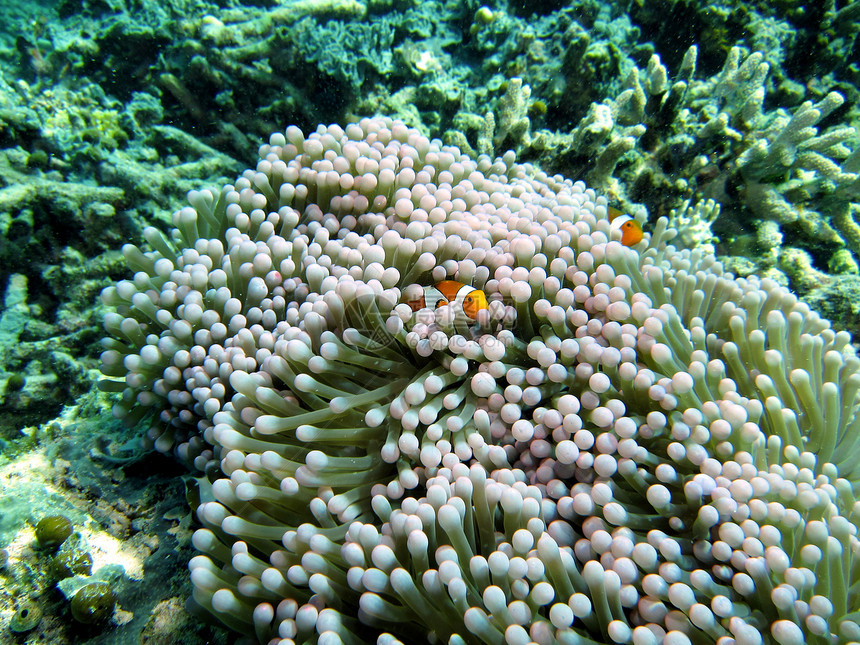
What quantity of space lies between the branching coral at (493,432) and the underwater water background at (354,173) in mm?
28

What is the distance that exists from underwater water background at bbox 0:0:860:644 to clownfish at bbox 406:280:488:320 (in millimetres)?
156

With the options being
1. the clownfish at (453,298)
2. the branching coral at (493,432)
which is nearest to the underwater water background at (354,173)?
the branching coral at (493,432)

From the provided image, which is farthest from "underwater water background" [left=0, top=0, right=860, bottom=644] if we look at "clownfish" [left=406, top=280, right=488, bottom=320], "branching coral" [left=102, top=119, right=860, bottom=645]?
"clownfish" [left=406, top=280, right=488, bottom=320]

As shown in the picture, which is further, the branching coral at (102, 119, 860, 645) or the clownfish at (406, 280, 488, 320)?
the clownfish at (406, 280, 488, 320)

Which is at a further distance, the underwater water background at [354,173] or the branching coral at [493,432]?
the underwater water background at [354,173]

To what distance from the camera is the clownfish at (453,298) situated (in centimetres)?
151

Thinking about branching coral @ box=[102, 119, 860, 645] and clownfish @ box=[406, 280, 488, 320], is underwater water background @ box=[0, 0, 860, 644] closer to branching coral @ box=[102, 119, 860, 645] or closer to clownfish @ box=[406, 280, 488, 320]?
branching coral @ box=[102, 119, 860, 645]

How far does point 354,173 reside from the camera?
230cm

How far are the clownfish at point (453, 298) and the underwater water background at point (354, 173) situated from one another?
0.16m

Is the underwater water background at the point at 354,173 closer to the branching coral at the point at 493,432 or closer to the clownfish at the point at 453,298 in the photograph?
the branching coral at the point at 493,432

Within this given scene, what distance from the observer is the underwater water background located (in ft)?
4.91

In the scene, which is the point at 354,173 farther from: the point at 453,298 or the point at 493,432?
the point at 493,432

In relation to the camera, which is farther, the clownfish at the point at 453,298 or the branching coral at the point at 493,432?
the clownfish at the point at 453,298

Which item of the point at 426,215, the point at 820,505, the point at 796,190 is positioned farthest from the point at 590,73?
the point at 820,505
